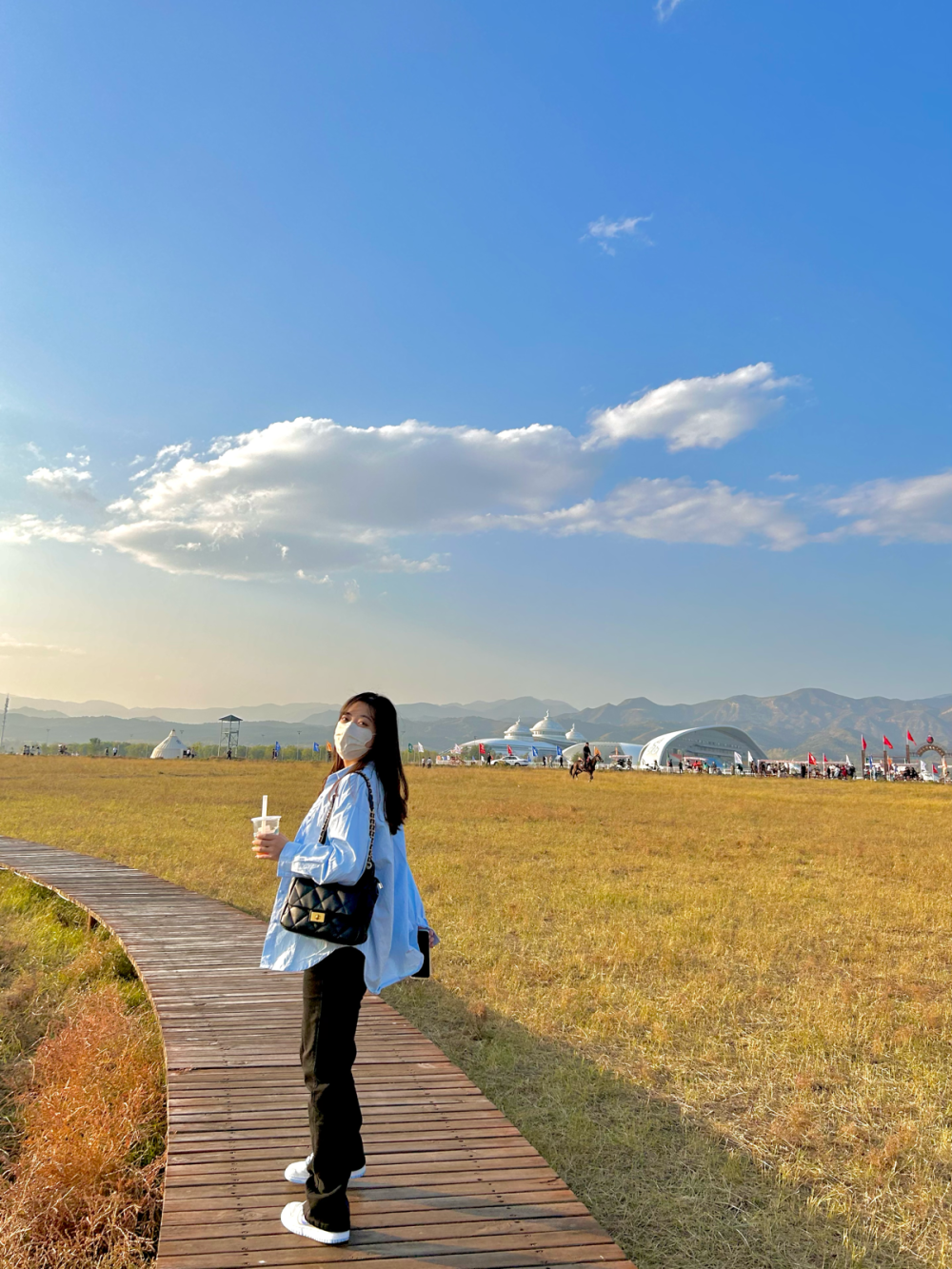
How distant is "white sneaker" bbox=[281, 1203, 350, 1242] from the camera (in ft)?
12.4

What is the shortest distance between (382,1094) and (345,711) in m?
2.83

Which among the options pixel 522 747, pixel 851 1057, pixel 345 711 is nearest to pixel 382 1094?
pixel 345 711

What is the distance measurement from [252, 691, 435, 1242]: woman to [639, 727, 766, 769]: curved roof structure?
399 feet

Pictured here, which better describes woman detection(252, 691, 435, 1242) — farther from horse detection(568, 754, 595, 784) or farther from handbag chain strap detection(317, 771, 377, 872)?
horse detection(568, 754, 595, 784)

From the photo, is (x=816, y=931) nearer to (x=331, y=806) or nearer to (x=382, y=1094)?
(x=382, y=1094)

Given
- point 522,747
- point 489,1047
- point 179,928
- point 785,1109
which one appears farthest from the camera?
point 522,747

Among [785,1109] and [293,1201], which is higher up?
[293,1201]

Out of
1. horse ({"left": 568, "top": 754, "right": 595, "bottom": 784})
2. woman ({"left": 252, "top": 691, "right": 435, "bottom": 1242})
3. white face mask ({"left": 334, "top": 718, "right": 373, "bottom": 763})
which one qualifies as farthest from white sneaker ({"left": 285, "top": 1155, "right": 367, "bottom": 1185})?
horse ({"left": 568, "top": 754, "right": 595, "bottom": 784})

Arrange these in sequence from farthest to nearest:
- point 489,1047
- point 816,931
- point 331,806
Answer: point 816,931, point 489,1047, point 331,806

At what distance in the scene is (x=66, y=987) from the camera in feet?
28.8

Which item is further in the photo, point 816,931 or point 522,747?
point 522,747

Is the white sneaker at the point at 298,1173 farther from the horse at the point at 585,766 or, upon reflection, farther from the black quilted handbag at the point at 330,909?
the horse at the point at 585,766

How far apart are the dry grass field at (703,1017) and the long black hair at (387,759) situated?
2906 millimetres

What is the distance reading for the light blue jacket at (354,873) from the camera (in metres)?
3.71
